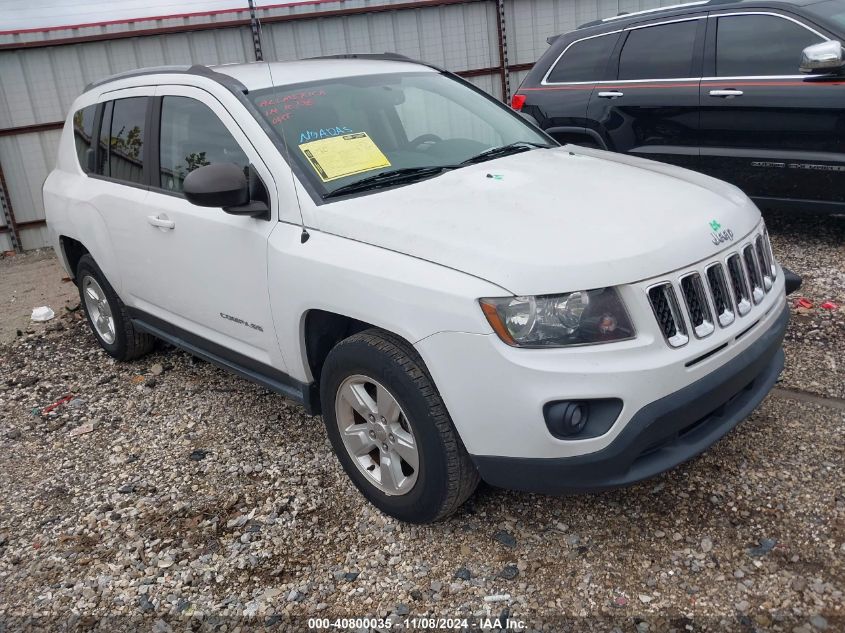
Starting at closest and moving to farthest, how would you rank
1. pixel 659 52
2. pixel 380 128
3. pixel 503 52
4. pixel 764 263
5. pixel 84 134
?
1. pixel 764 263
2. pixel 380 128
3. pixel 84 134
4. pixel 659 52
5. pixel 503 52

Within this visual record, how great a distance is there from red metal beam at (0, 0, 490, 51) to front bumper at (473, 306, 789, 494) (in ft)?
26.0

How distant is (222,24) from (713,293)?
8.02 metres

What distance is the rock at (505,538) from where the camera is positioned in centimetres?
297

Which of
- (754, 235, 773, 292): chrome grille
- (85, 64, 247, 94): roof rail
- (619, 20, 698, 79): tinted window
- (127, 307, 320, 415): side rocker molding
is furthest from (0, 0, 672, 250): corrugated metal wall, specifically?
(754, 235, 773, 292): chrome grille

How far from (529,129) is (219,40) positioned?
250 inches

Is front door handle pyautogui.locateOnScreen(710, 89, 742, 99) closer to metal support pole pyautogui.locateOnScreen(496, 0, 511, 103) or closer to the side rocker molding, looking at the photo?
the side rocker molding

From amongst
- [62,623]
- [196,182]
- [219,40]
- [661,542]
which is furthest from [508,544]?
[219,40]

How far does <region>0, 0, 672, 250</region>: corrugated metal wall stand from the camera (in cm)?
889

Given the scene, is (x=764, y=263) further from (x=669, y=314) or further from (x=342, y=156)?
(x=342, y=156)

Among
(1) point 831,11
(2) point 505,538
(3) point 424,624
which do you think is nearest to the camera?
(3) point 424,624

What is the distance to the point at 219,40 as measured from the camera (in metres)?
9.28

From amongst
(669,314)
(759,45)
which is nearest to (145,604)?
(669,314)

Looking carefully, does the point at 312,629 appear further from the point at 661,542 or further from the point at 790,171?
the point at 790,171

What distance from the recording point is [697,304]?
2.67m
